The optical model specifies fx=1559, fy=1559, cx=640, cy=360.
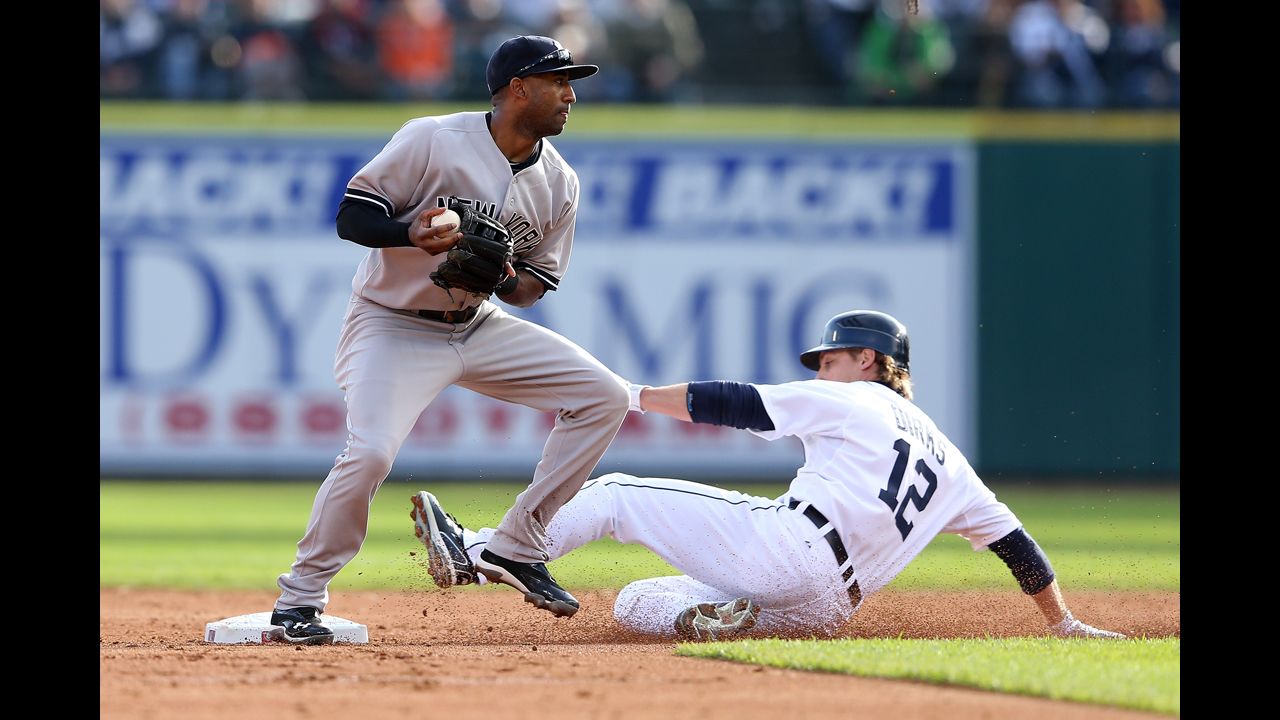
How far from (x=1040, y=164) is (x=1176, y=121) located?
1.20 metres

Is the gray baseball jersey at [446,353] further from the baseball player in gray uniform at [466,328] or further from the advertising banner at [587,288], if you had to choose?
the advertising banner at [587,288]

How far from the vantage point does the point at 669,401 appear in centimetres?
540

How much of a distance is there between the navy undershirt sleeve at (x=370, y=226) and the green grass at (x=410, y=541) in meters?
3.12

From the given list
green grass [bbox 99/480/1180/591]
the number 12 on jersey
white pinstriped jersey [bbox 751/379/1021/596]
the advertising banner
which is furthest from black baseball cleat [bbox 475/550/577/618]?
the advertising banner

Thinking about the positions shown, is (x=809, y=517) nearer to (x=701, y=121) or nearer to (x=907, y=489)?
(x=907, y=489)

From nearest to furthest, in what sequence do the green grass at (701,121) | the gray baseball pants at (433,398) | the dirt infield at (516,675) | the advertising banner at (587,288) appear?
the dirt infield at (516,675) < the gray baseball pants at (433,398) < the advertising banner at (587,288) < the green grass at (701,121)

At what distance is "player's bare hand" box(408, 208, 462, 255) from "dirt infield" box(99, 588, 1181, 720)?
1.31 m

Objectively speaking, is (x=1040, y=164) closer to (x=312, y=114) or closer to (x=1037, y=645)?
(x=312, y=114)

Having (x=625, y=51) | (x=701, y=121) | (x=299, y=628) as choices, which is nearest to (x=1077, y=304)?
(x=701, y=121)

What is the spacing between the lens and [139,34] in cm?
1382

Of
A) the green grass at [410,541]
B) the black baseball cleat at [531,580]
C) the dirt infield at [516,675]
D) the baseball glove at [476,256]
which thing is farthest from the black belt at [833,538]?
the green grass at [410,541]

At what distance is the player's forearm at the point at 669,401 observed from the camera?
212 inches

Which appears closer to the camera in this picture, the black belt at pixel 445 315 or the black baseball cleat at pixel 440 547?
the black belt at pixel 445 315

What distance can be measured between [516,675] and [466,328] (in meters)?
1.45
